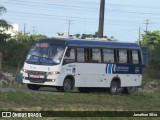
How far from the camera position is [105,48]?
99.9 feet

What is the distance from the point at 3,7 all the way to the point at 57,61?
88.4 ft

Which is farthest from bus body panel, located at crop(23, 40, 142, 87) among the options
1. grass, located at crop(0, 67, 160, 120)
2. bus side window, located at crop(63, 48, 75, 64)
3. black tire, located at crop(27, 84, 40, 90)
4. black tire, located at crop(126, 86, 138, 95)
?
grass, located at crop(0, 67, 160, 120)

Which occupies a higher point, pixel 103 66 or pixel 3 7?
Result: pixel 3 7

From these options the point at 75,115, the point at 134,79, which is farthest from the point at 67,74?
the point at 75,115

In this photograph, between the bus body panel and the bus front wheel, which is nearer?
the bus body panel

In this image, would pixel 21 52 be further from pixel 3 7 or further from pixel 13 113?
pixel 13 113

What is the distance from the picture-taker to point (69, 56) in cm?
2812

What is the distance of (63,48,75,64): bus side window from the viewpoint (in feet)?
91.5

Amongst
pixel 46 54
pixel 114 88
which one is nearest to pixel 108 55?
pixel 114 88

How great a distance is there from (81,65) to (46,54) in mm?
2051

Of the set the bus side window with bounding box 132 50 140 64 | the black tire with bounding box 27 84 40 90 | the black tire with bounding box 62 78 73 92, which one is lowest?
the black tire with bounding box 27 84 40 90

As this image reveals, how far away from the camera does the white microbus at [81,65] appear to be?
27.8 meters

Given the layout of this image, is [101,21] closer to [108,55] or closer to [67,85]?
[108,55]

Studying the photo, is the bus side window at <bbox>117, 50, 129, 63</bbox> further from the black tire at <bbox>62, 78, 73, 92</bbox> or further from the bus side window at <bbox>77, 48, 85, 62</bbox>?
the black tire at <bbox>62, 78, 73, 92</bbox>
